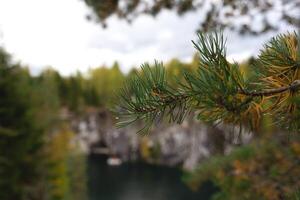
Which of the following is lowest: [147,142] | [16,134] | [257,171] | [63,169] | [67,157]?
[63,169]

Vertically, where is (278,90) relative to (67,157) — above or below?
above

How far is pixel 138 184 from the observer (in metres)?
41.5

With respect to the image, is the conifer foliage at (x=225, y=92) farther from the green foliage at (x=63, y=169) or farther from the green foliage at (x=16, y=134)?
the green foliage at (x=63, y=169)

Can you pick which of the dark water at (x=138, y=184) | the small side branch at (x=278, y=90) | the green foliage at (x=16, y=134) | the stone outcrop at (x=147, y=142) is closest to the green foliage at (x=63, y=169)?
the green foliage at (x=16, y=134)

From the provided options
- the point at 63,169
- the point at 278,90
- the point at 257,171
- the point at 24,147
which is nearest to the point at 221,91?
the point at 278,90

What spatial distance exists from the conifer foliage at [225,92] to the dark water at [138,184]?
3191cm

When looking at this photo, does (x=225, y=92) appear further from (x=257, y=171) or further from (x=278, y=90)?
(x=257, y=171)

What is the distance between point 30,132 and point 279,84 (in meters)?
19.3

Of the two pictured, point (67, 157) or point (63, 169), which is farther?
point (67, 157)

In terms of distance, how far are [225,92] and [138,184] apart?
41.3 m

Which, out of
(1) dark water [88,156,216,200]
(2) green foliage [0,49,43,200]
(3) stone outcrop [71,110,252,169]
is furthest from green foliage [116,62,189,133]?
(3) stone outcrop [71,110,252,169]

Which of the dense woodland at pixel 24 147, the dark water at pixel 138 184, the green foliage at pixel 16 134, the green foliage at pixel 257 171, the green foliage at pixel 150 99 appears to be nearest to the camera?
the green foliage at pixel 150 99

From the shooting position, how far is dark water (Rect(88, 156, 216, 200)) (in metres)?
36.3

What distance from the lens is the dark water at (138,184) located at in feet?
119
